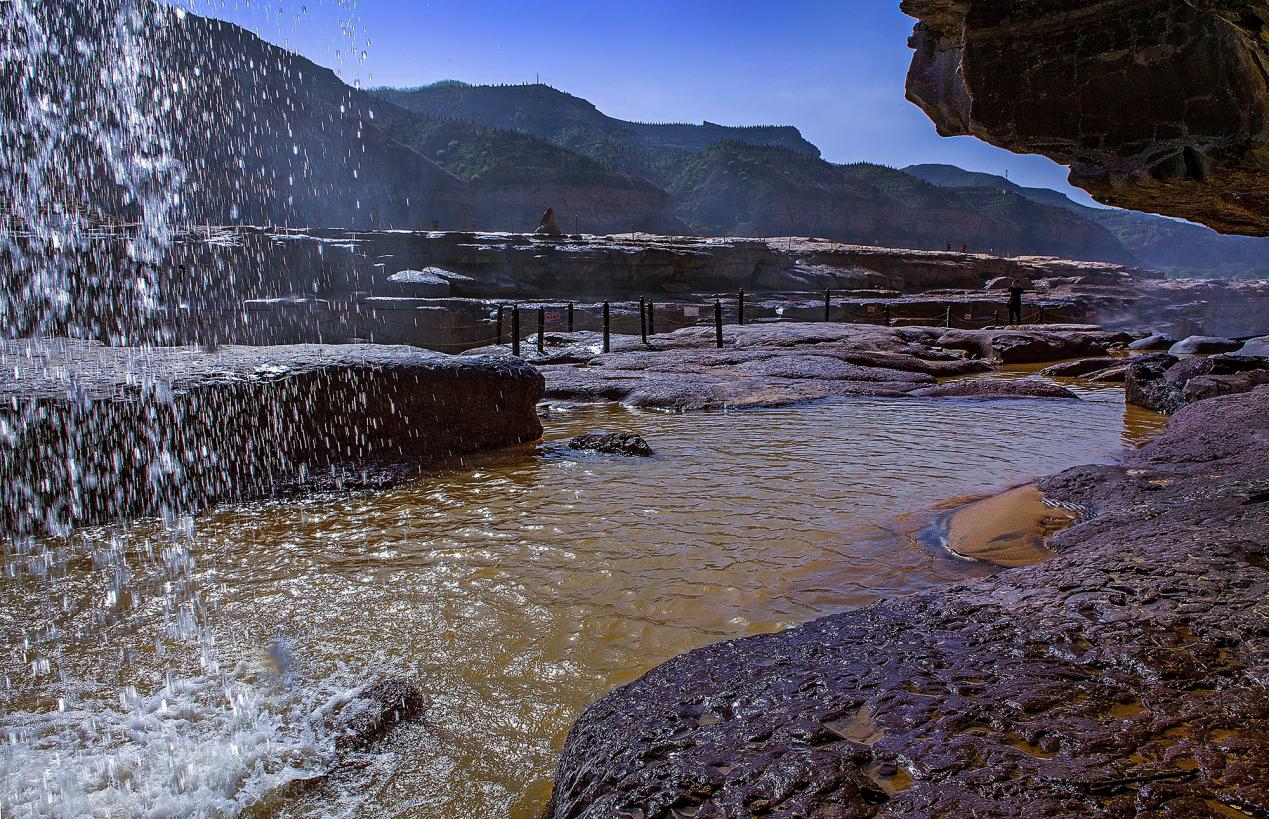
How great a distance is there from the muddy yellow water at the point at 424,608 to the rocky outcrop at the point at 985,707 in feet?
2.07

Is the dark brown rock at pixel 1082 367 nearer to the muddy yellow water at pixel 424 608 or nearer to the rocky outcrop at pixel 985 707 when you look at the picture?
the muddy yellow water at pixel 424 608

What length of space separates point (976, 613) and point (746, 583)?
4.61 feet

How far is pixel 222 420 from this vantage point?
511cm

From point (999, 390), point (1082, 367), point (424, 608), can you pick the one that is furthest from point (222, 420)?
point (1082, 367)

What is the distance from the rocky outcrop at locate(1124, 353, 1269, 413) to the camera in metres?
7.70

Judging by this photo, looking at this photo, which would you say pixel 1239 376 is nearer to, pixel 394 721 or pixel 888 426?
pixel 888 426

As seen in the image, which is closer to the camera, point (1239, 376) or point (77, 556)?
point (77, 556)

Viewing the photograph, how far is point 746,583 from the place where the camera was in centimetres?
344

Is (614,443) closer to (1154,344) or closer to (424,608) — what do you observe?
(424,608)

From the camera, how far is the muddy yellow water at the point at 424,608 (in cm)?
210

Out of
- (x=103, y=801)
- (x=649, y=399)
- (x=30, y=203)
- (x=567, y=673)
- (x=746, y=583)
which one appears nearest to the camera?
(x=103, y=801)

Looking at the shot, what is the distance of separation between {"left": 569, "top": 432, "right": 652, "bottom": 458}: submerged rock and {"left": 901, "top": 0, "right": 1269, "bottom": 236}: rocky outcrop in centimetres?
353

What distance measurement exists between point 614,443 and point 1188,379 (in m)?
6.64

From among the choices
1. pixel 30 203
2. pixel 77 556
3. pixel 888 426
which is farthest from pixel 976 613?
pixel 30 203
